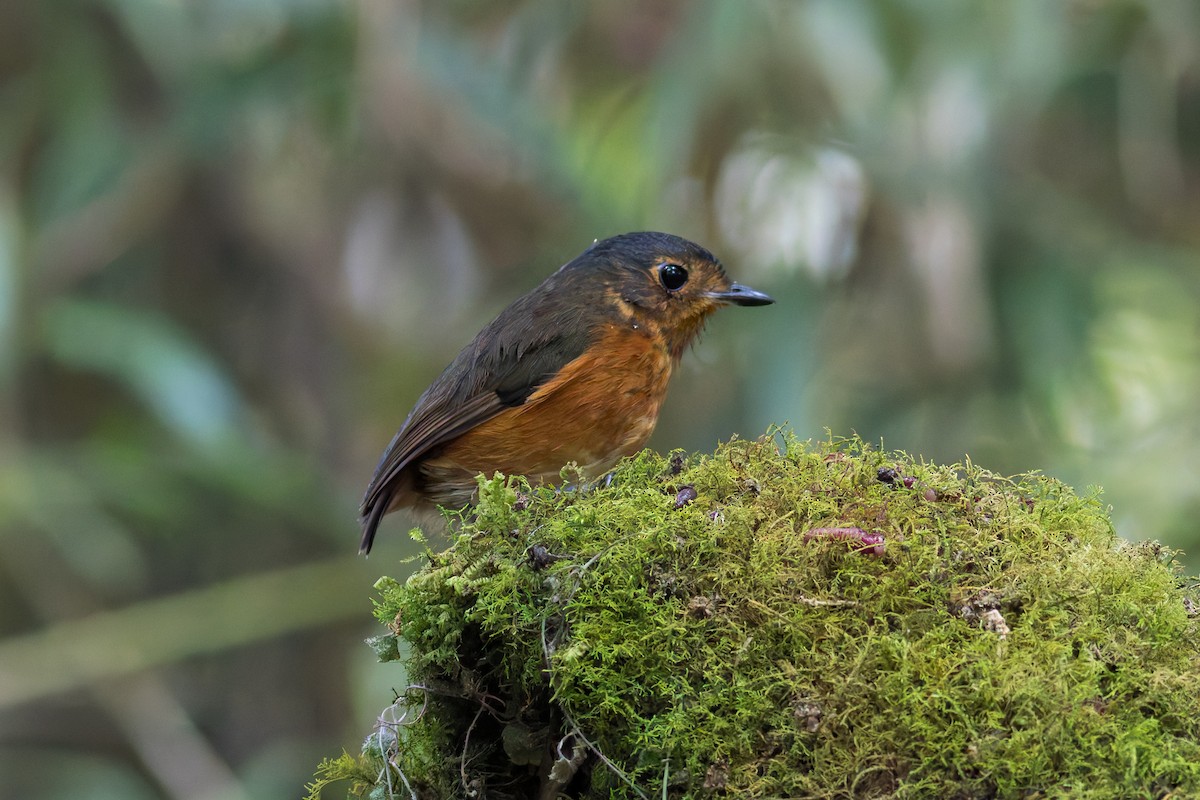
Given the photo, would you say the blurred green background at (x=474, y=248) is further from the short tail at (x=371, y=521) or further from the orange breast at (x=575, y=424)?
the short tail at (x=371, y=521)

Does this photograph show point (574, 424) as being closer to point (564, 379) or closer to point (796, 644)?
point (564, 379)

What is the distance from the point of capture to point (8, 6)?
677cm

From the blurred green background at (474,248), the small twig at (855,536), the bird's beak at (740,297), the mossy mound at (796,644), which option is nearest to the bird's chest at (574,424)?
the bird's beak at (740,297)

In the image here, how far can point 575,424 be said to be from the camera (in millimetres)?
3455

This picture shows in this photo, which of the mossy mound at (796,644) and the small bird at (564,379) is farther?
the small bird at (564,379)

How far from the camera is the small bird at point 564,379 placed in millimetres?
3473

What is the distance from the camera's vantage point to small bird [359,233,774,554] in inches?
137

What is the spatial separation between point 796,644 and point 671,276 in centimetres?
206

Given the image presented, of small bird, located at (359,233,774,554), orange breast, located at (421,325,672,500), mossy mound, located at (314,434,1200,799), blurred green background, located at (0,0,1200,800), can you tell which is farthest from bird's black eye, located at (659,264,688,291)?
mossy mound, located at (314,434,1200,799)

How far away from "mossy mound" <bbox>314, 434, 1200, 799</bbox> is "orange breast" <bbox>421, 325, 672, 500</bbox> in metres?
1.08

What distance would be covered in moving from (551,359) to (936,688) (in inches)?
74.8

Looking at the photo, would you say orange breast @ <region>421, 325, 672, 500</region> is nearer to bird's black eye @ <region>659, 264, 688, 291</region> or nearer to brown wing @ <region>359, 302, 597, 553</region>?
brown wing @ <region>359, 302, 597, 553</region>

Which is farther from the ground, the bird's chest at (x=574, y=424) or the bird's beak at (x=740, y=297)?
the bird's beak at (x=740, y=297)

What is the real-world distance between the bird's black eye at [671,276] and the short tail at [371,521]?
103cm
